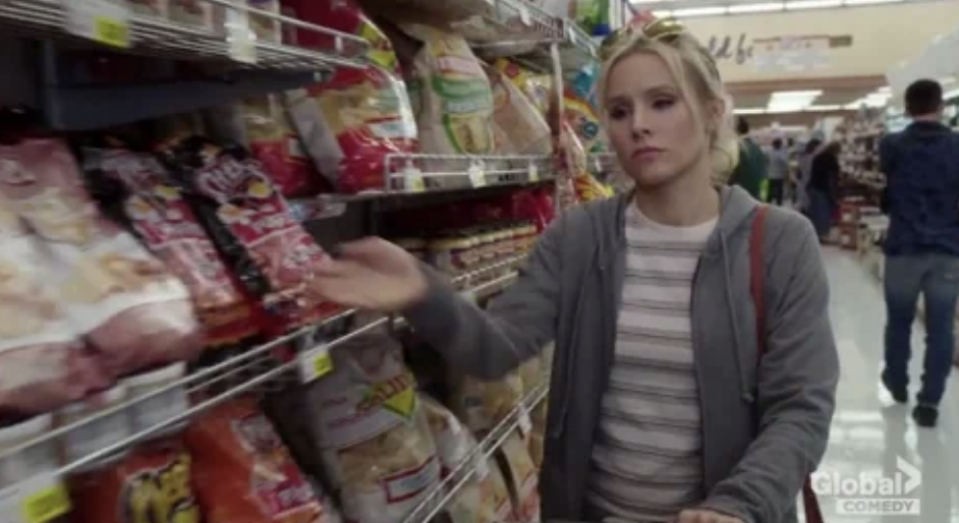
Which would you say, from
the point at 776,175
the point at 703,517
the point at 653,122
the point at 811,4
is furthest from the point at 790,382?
the point at 776,175

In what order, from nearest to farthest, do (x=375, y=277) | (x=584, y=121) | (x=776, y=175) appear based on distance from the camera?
(x=375, y=277) → (x=584, y=121) → (x=776, y=175)

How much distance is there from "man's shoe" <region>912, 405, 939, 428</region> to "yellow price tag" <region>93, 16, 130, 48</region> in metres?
4.63

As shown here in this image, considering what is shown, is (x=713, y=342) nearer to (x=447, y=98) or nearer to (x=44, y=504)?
(x=447, y=98)

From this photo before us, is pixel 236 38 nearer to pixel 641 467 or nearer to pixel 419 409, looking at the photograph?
pixel 419 409

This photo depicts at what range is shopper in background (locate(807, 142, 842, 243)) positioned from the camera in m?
13.0

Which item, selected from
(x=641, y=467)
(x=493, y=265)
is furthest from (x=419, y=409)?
(x=493, y=265)

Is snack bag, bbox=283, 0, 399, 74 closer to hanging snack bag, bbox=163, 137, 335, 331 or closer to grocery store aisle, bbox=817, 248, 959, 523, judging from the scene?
hanging snack bag, bbox=163, 137, 335, 331

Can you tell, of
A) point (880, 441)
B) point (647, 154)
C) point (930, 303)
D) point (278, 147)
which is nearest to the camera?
point (278, 147)

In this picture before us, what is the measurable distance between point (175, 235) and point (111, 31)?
1.00 ft

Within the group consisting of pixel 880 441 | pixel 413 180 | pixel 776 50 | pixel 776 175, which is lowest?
pixel 880 441

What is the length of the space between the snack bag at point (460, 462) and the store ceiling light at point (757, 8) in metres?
14.4

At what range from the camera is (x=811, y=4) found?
1523cm

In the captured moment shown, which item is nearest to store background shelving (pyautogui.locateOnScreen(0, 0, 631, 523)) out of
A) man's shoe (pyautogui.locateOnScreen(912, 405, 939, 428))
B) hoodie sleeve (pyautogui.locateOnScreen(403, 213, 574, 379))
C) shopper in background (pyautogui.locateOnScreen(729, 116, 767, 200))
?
hoodie sleeve (pyautogui.locateOnScreen(403, 213, 574, 379))

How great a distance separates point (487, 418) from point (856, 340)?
514 cm
